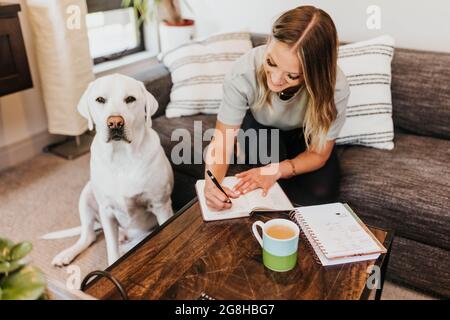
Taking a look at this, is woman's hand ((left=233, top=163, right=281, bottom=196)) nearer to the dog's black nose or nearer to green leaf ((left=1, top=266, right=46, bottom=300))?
the dog's black nose

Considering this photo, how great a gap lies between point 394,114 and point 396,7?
0.59 metres

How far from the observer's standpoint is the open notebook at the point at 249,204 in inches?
50.6

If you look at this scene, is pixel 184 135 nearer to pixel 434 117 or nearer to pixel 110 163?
pixel 110 163

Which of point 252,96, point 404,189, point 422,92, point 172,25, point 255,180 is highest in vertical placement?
point 172,25

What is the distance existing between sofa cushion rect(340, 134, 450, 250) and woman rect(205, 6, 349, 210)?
4.1 inches

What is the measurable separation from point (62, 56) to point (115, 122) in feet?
3.85

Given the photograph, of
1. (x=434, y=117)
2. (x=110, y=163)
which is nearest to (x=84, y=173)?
(x=110, y=163)

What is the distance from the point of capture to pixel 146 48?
3.34m

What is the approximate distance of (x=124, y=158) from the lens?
151cm

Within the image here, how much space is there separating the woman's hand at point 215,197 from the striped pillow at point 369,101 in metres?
0.79

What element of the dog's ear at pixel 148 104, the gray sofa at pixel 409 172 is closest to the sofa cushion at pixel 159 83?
the gray sofa at pixel 409 172

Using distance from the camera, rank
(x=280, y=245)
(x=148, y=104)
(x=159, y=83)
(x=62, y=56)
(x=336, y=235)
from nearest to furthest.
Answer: (x=280, y=245), (x=336, y=235), (x=148, y=104), (x=159, y=83), (x=62, y=56)

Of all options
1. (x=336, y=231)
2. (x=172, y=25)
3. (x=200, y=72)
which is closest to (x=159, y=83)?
(x=200, y=72)

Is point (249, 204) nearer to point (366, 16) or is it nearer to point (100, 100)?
point (100, 100)
